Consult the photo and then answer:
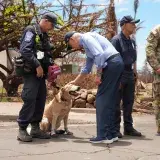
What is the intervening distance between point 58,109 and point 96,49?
134 centimetres

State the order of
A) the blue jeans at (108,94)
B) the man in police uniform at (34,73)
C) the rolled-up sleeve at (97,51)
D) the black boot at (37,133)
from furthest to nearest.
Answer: the black boot at (37,133)
the man in police uniform at (34,73)
the blue jeans at (108,94)
the rolled-up sleeve at (97,51)

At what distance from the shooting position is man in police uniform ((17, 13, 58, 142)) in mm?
6432

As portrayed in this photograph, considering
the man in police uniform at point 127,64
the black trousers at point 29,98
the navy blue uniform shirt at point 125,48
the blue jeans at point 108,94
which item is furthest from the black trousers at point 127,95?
the black trousers at point 29,98

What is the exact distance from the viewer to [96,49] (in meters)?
6.21

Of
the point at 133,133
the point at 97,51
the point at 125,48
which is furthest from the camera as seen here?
the point at 133,133

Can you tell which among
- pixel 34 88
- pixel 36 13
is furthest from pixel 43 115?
pixel 36 13

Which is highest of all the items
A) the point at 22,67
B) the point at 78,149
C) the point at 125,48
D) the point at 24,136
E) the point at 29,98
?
the point at 125,48

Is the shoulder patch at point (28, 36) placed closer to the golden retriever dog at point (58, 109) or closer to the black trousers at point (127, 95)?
the golden retriever dog at point (58, 109)

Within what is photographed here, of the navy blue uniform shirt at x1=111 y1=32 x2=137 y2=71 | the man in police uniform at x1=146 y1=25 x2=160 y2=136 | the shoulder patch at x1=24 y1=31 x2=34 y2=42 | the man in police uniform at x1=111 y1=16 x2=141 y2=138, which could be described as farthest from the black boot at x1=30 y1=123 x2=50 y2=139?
the man in police uniform at x1=146 y1=25 x2=160 y2=136

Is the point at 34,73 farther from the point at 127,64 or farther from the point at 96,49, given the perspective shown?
the point at 127,64

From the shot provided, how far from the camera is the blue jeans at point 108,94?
249 inches

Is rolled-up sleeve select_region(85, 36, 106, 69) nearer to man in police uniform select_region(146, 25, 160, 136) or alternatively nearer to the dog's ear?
the dog's ear

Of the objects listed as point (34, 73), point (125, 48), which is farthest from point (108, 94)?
point (34, 73)

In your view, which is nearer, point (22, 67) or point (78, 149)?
point (78, 149)
